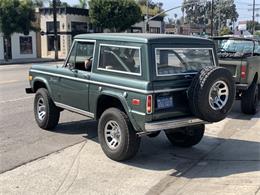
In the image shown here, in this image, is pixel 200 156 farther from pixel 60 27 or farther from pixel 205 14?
pixel 205 14

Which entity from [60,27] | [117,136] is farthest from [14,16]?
[117,136]

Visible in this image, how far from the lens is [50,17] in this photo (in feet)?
168

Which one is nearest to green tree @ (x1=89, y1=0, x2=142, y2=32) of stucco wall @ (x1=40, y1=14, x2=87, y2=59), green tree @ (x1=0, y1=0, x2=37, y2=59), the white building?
stucco wall @ (x1=40, y1=14, x2=87, y2=59)

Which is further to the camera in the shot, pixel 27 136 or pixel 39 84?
pixel 39 84

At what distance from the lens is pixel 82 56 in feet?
24.4

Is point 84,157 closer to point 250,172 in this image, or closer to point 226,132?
point 250,172

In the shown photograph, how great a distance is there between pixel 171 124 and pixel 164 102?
32 centimetres

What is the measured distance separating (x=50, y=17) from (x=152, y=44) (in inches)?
1845

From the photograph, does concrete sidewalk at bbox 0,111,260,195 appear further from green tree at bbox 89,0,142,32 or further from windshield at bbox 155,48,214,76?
green tree at bbox 89,0,142,32

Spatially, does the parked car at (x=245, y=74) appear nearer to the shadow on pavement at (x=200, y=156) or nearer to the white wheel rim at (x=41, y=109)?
the shadow on pavement at (x=200, y=156)

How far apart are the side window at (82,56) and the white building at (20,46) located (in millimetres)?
35030

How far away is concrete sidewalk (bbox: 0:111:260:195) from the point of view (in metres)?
5.38

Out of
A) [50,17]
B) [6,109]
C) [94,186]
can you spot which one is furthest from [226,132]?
[50,17]

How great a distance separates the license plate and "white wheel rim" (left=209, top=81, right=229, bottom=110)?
57 cm
